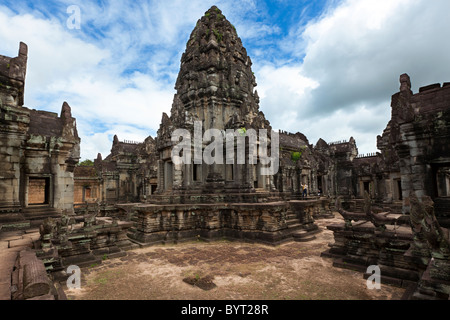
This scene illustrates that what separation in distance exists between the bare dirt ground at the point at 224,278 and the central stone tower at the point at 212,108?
469 cm

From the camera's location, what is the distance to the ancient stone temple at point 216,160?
35.5 feet

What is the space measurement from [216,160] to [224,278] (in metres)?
8.05

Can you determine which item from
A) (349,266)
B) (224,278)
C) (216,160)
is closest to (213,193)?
(216,160)

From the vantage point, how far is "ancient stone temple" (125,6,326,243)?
10.8 metres

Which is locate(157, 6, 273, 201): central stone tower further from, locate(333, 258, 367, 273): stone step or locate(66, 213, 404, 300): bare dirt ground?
locate(333, 258, 367, 273): stone step

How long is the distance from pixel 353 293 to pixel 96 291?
559 cm

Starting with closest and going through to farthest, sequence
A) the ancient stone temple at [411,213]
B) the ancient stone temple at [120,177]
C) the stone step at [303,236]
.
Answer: the ancient stone temple at [411,213] < the stone step at [303,236] < the ancient stone temple at [120,177]

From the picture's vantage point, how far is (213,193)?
41.9 feet

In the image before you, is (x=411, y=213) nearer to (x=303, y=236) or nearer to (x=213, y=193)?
(x=303, y=236)

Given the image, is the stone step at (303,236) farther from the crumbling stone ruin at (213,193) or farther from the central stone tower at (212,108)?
the central stone tower at (212,108)

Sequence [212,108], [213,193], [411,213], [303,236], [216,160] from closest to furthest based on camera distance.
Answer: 1. [411,213]
2. [303,236]
3. [213,193]
4. [216,160]
5. [212,108]

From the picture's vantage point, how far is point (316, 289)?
530 cm

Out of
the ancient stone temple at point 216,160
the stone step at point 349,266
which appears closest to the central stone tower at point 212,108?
the ancient stone temple at point 216,160
